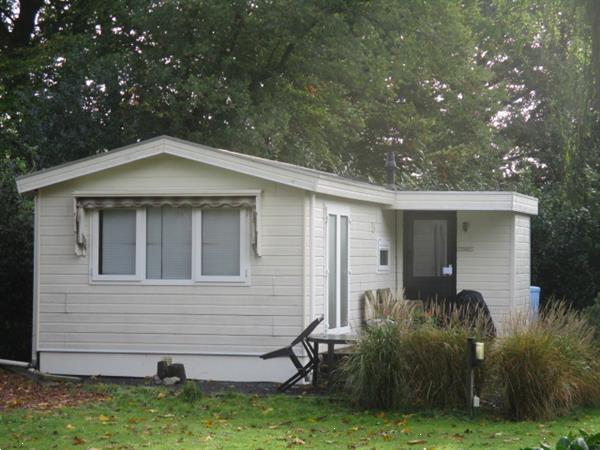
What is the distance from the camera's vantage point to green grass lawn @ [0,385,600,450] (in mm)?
9414

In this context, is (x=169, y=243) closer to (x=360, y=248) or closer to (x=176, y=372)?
(x=176, y=372)

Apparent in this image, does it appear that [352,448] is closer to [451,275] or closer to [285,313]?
[285,313]

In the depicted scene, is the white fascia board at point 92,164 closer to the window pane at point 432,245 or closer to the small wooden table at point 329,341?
the small wooden table at point 329,341

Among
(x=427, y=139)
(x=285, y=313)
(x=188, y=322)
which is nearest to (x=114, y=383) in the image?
(x=188, y=322)

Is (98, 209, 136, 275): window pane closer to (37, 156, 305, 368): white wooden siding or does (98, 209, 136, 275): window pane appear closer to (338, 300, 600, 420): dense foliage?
(37, 156, 305, 368): white wooden siding

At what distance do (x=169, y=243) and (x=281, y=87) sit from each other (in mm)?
12730

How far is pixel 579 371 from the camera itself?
11352 millimetres

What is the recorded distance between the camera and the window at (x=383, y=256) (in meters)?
16.9

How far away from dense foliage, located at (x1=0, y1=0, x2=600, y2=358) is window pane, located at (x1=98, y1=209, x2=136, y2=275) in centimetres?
422

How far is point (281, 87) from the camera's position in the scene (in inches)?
1046

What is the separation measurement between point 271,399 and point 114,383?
8.26 ft

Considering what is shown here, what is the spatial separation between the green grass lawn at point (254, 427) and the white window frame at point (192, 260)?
2.30 meters

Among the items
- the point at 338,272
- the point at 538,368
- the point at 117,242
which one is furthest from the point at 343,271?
the point at 538,368

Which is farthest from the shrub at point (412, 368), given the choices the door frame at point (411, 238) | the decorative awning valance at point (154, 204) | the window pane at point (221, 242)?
the door frame at point (411, 238)
